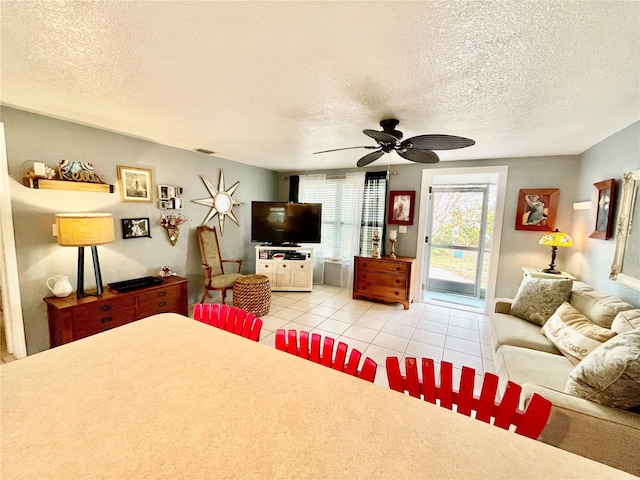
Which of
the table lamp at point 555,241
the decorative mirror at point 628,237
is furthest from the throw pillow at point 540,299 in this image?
the table lamp at point 555,241

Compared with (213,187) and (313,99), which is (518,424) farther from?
(213,187)

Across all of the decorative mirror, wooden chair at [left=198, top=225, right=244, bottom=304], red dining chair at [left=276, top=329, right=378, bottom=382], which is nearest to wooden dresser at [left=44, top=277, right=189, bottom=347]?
wooden chair at [left=198, top=225, right=244, bottom=304]

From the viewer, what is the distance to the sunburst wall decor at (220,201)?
397 cm

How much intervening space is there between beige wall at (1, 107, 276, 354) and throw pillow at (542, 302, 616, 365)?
406 centimetres

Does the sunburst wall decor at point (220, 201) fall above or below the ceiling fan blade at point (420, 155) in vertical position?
below

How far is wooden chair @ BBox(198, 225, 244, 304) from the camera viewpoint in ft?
11.8

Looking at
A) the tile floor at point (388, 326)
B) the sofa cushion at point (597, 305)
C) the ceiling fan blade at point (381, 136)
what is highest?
the ceiling fan blade at point (381, 136)

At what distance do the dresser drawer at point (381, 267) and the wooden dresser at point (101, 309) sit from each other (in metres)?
2.65

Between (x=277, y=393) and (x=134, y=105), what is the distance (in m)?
2.44

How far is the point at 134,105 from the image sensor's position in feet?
6.88

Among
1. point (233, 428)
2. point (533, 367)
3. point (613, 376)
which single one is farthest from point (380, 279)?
point (233, 428)

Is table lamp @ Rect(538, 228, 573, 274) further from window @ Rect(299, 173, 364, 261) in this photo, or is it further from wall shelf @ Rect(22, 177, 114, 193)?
wall shelf @ Rect(22, 177, 114, 193)

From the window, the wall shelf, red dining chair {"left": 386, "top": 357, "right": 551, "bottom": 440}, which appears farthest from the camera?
the window

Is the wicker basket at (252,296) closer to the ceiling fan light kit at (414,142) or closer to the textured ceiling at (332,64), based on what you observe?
the textured ceiling at (332,64)
